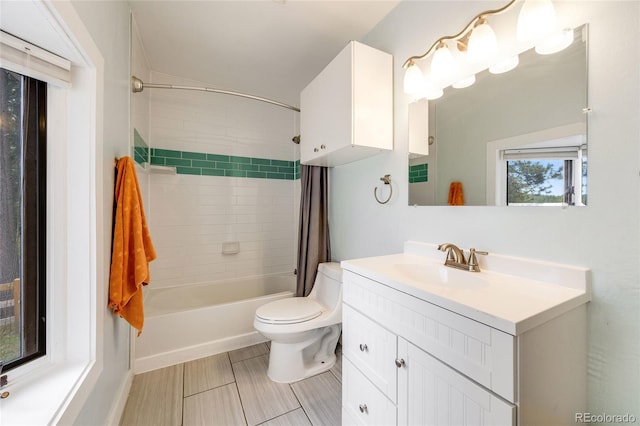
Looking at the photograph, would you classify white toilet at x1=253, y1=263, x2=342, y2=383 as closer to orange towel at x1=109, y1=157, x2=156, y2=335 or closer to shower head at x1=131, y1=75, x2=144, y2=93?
orange towel at x1=109, y1=157, x2=156, y2=335

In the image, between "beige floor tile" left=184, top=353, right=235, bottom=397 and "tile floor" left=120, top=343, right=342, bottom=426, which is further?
"beige floor tile" left=184, top=353, right=235, bottom=397

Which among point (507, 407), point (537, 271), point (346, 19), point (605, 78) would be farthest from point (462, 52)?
point (507, 407)

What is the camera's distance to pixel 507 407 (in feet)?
2.05

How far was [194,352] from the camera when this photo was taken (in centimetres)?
200

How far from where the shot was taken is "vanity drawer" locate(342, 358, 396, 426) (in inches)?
39.3

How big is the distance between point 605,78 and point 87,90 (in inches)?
73.3

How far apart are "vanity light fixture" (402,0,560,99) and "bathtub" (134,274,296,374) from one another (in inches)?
79.7

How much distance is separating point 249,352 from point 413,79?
2347 mm

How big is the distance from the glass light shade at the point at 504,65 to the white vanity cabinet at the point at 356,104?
0.59 m

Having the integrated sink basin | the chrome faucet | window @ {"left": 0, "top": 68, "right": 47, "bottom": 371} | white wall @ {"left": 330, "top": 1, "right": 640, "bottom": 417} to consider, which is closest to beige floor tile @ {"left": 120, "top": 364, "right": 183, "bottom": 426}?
window @ {"left": 0, "top": 68, "right": 47, "bottom": 371}

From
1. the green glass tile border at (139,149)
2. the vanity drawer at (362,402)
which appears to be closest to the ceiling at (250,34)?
the green glass tile border at (139,149)

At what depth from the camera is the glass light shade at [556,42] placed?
886 millimetres

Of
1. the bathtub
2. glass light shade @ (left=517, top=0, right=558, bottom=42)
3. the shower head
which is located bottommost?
the bathtub

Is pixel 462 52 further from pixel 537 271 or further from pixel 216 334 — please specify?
pixel 216 334
